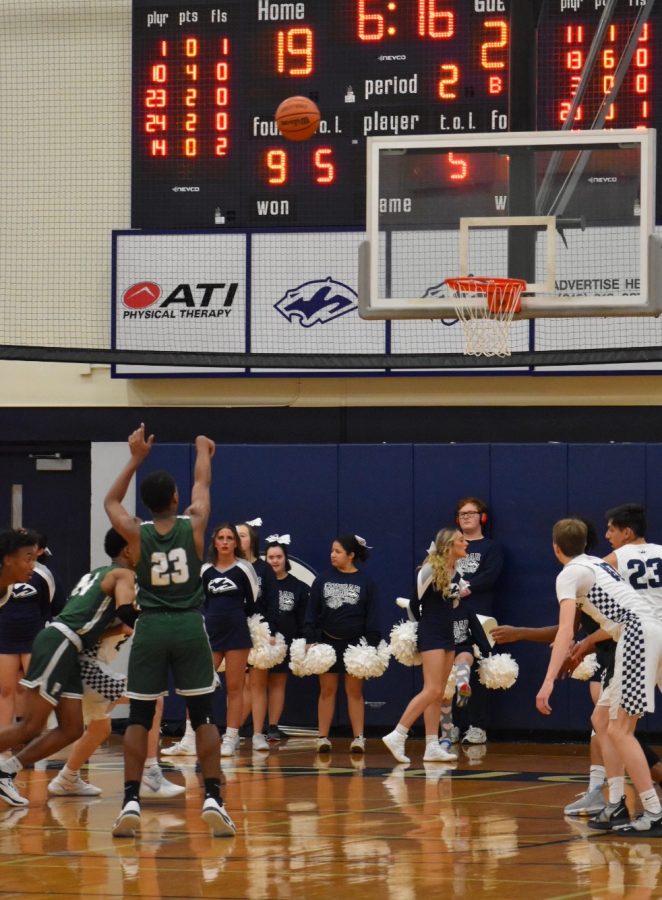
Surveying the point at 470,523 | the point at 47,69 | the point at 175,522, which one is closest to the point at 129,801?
the point at 175,522

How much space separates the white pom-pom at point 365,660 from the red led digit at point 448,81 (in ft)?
16.1

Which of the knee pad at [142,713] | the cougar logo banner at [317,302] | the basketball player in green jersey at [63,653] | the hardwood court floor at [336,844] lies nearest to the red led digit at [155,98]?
the cougar logo banner at [317,302]

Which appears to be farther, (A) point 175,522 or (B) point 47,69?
(B) point 47,69

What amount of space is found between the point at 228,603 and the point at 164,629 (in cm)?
451

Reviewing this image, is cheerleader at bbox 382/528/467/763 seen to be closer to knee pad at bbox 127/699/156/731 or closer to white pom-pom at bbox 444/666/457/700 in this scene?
white pom-pom at bbox 444/666/457/700

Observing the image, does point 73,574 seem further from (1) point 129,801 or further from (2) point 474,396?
(1) point 129,801

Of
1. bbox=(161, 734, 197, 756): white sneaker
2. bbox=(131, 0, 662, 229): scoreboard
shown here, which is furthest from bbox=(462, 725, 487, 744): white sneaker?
bbox=(131, 0, 662, 229): scoreboard

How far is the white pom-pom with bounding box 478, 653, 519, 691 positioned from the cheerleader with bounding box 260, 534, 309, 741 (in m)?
1.67

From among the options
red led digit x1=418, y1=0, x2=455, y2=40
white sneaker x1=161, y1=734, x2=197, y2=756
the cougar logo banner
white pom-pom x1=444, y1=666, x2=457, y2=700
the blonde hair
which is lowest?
white sneaker x1=161, y1=734, x2=197, y2=756

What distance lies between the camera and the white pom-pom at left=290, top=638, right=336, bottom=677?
1266 centimetres

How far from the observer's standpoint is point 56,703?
9.24 m

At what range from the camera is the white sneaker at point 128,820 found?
25.7 ft

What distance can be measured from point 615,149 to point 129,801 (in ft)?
17.7

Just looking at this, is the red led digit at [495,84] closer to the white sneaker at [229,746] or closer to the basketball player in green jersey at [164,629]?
the white sneaker at [229,746]
